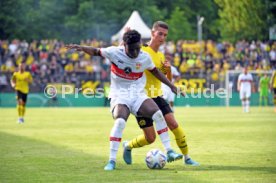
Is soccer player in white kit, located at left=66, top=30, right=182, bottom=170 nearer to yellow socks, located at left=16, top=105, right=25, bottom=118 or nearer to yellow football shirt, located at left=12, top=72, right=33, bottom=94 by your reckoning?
yellow socks, located at left=16, top=105, right=25, bottom=118

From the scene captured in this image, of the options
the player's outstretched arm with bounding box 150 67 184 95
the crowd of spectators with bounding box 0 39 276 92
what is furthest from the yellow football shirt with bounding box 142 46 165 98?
the crowd of spectators with bounding box 0 39 276 92

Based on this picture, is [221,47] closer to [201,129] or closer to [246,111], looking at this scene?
[246,111]

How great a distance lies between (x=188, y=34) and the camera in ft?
210

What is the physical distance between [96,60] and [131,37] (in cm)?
3585

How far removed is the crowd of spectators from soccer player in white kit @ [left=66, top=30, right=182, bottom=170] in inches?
1284

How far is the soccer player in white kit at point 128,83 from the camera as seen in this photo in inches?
482

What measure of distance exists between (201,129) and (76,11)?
125 ft

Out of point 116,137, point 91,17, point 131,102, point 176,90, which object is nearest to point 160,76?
point 176,90

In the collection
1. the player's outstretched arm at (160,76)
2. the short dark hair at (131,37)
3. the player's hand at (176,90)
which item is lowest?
the player's hand at (176,90)

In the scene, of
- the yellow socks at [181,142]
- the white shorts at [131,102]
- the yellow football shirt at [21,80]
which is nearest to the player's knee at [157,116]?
the white shorts at [131,102]

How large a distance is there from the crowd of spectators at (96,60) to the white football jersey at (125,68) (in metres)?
32.6

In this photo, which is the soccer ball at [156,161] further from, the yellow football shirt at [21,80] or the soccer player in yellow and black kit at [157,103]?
the yellow football shirt at [21,80]

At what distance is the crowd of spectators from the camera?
45844 mm

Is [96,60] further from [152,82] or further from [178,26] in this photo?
[152,82]
